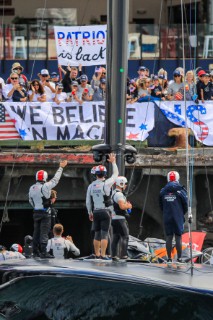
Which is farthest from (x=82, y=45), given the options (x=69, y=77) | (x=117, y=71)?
(x=117, y=71)

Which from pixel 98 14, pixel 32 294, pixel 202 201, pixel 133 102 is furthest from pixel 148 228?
pixel 32 294

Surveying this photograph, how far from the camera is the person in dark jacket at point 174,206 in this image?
1700 centimetres

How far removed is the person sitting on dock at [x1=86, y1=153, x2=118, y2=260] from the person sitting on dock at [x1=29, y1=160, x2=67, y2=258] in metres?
1.14

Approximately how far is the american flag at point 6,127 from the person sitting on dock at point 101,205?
5.49 m

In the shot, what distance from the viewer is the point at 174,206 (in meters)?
17.0

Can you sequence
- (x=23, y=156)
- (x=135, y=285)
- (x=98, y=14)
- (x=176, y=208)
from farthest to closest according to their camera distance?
(x=98, y=14) → (x=23, y=156) → (x=176, y=208) → (x=135, y=285)

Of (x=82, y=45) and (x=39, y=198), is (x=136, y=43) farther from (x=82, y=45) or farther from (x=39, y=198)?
(x=39, y=198)

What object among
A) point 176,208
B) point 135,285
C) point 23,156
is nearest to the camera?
point 135,285

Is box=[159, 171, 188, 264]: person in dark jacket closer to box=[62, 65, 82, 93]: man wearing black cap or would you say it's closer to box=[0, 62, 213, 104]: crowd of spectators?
box=[0, 62, 213, 104]: crowd of spectators

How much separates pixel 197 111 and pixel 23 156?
3261 mm

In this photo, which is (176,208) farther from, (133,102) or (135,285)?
(135,285)

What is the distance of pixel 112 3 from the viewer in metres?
17.6

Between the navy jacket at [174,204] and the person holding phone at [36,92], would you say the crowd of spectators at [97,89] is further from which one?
the navy jacket at [174,204]

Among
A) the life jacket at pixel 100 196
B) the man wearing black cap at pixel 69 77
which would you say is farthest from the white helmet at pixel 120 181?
the man wearing black cap at pixel 69 77
